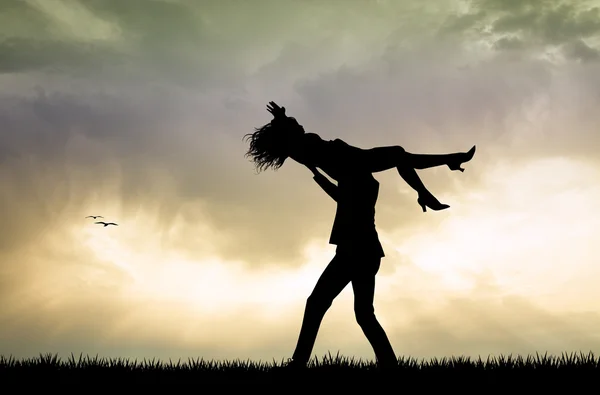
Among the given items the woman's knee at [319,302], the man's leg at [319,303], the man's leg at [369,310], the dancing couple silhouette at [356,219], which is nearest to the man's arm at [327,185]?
the dancing couple silhouette at [356,219]

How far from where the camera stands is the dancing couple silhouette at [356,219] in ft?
27.5

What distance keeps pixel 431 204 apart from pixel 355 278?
4.17 ft

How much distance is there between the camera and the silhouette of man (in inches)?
329

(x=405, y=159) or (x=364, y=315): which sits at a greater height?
(x=405, y=159)

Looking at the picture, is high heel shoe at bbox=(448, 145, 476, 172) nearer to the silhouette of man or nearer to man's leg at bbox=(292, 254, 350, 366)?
the silhouette of man

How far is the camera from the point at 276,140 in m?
9.10

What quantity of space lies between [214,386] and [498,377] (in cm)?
326

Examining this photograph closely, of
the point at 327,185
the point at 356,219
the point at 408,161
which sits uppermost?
the point at 408,161

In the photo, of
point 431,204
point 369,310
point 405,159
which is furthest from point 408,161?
point 369,310

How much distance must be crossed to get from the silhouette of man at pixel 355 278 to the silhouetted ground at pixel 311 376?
0.31 metres

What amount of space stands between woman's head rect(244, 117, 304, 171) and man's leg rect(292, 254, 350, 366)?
5.32 feet

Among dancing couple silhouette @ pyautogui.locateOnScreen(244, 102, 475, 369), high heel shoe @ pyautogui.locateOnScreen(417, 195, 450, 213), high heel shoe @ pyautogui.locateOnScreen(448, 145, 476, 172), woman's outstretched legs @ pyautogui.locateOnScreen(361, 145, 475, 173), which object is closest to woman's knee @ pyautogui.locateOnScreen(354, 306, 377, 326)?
dancing couple silhouette @ pyautogui.locateOnScreen(244, 102, 475, 369)

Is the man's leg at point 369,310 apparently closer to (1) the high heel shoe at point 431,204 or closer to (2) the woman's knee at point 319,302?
(2) the woman's knee at point 319,302

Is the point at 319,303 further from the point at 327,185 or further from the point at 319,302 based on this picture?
the point at 327,185
